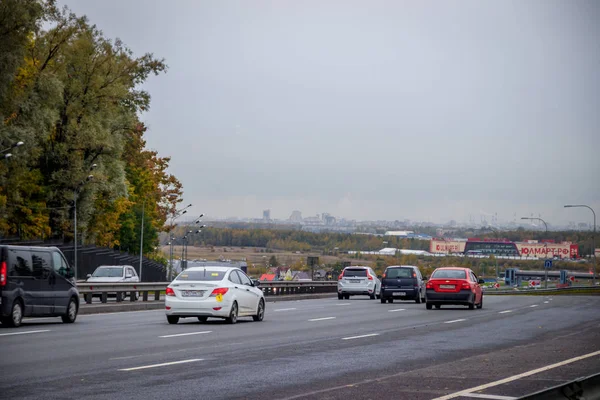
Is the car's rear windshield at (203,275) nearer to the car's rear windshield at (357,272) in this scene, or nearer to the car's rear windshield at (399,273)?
the car's rear windshield at (399,273)

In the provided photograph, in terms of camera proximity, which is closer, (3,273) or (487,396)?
(487,396)

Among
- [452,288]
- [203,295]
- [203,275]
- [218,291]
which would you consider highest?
[203,275]

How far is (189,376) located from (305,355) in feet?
12.7

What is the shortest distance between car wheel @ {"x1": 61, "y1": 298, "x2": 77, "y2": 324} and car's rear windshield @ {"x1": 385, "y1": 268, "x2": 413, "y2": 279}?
21.0 meters

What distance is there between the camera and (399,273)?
4488 cm

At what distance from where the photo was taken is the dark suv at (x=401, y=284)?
1758 inches

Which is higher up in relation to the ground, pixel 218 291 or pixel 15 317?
pixel 218 291

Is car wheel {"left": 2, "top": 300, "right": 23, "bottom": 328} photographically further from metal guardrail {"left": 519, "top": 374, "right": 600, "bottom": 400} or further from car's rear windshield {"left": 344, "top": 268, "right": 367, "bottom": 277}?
car's rear windshield {"left": 344, "top": 268, "right": 367, "bottom": 277}

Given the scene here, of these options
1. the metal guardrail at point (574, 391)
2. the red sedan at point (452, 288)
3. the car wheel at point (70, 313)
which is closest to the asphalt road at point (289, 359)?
the car wheel at point (70, 313)

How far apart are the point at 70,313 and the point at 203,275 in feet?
11.9

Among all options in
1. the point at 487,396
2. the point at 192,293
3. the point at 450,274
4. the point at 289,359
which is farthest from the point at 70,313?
the point at 487,396

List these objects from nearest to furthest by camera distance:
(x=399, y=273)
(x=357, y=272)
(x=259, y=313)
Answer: (x=259, y=313)
(x=399, y=273)
(x=357, y=272)

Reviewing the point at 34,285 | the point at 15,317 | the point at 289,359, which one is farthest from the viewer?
the point at 34,285

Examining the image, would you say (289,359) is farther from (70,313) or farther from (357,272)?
(357,272)
